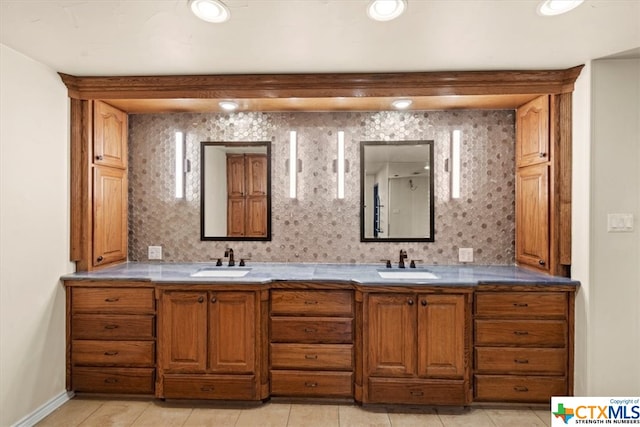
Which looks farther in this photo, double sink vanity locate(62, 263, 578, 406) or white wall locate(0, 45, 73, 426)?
double sink vanity locate(62, 263, 578, 406)

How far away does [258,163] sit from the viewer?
128 inches

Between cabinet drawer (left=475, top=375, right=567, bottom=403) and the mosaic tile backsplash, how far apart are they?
966 millimetres

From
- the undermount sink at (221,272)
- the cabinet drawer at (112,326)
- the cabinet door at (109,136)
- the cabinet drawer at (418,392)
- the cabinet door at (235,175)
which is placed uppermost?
the cabinet door at (109,136)

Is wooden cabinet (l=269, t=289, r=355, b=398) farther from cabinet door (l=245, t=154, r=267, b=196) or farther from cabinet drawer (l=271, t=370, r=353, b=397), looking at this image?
cabinet door (l=245, t=154, r=267, b=196)

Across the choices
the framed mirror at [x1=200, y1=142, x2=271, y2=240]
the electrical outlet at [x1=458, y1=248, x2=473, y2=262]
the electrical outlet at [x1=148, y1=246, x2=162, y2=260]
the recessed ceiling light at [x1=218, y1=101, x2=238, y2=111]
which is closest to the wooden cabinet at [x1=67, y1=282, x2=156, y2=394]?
the electrical outlet at [x1=148, y1=246, x2=162, y2=260]

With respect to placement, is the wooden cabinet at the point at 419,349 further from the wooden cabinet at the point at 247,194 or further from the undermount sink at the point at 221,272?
the wooden cabinet at the point at 247,194

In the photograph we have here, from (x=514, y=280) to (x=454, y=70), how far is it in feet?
4.89

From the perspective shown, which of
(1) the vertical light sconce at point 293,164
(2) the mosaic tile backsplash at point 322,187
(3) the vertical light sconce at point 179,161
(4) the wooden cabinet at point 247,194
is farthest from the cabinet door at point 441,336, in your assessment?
(3) the vertical light sconce at point 179,161

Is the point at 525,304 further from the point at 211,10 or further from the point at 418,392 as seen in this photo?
the point at 211,10

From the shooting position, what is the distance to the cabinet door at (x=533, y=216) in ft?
8.92

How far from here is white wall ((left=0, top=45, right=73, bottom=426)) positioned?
2207 millimetres

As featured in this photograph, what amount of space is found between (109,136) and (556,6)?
3.10 m

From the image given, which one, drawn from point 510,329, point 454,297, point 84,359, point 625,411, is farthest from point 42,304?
point 625,411

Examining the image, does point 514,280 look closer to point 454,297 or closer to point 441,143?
point 454,297
